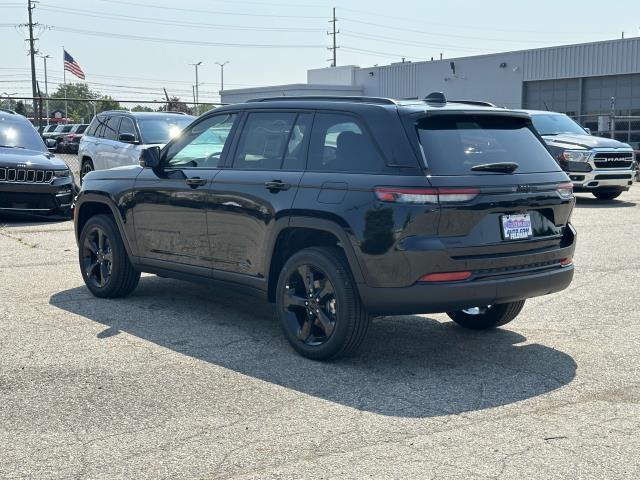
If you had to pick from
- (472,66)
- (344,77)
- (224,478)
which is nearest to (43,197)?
(224,478)

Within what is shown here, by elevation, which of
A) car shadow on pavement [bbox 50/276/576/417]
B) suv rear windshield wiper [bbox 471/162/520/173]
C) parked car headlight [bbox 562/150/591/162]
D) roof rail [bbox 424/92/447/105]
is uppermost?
roof rail [bbox 424/92/447/105]

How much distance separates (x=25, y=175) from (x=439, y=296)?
10.0m

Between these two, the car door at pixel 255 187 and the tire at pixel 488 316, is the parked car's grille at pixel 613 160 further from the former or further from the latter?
the car door at pixel 255 187

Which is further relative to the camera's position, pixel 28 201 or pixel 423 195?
pixel 28 201

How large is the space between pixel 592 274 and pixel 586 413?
194 inches

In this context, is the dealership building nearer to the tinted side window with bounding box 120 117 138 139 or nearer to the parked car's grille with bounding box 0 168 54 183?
the tinted side window with bounding box 120 117 138 139

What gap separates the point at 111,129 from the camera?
664 inches

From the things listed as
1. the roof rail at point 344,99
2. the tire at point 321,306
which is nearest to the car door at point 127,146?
A: the roof rail at point 344,99

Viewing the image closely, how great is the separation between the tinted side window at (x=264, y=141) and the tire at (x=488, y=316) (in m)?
1.95

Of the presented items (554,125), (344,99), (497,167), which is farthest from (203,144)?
(554,125)

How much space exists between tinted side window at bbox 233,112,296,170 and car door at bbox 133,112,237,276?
8.5 inches

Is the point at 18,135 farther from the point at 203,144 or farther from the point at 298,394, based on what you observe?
the point at 298,394

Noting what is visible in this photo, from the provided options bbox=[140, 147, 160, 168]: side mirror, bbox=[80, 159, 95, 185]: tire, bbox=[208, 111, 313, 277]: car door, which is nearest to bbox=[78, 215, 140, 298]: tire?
bbox=[140, 147, 160, 168]: side mirror

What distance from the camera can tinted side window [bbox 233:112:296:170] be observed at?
21.4 feet
